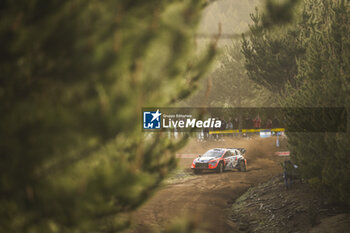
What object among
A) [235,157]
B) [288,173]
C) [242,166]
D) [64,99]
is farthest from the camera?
[242,166]

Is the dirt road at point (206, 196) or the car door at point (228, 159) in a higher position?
the car door at point (228, 159)

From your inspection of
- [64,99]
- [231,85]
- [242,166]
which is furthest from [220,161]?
[231,85]

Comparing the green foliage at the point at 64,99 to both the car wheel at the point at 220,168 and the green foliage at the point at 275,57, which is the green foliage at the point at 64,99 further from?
the green foliage at the point at 275,57

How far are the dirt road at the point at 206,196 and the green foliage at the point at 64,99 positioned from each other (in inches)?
290

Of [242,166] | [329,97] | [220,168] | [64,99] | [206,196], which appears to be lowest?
[206,196]

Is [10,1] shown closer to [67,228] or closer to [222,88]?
[67,228]

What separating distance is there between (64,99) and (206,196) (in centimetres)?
1539

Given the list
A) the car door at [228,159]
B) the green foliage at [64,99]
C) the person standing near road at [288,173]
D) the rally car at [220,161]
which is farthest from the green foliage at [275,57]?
the green foliage at [64,99]

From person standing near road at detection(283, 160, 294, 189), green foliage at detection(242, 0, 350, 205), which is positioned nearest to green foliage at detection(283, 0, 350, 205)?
green foliage at detection(242, 0, 350, 205)

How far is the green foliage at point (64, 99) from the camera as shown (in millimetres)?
2908

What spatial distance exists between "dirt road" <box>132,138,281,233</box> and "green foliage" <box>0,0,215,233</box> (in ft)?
24.2

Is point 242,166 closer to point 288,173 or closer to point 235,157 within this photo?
point 235,157

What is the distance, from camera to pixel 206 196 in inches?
696

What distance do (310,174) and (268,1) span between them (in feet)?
28.7
